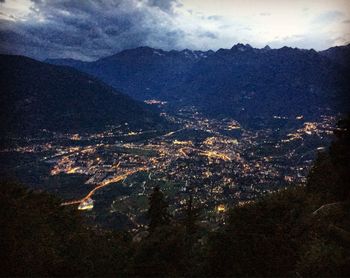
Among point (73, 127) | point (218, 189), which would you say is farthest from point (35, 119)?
point (218, 189)

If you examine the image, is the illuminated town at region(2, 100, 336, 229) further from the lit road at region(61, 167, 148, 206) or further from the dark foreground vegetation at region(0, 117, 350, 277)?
the dark foreground vegetation at region(0, 117, 350, 277)

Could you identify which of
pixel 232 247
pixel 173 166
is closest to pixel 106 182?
pixel 173 166

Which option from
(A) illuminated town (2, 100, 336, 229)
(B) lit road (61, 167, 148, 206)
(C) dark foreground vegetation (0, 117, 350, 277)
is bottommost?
(B) lit road (61, 167, 148, 206)

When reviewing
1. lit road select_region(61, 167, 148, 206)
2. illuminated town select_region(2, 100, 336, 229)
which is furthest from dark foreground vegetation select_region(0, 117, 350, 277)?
lit road select_region(61, 167, 148, 206)

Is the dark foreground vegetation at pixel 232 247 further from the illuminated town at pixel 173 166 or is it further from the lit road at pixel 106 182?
the lit road at pixel 106 182

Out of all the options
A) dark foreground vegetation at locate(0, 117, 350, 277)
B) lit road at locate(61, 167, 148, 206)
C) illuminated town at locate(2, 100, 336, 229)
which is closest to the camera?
dark foreground vegetation at locate(0, 117, 350, 277)

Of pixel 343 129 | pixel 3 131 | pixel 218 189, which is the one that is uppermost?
pixel 343 129

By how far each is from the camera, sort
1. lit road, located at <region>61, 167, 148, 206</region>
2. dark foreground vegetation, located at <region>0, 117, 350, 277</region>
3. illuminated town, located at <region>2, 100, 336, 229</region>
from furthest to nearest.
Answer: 1. lit road, located at <region>61, 167, 148, 206</region>
2. illuminated town, located at <region>2, 100, 336, 229</region>
3. dark foreground vegetation, located at <region>0, 117, 350, 277</region>

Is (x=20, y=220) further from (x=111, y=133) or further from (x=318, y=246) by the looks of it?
(x=111, y=133)
